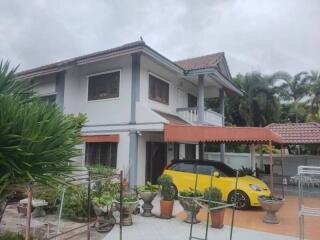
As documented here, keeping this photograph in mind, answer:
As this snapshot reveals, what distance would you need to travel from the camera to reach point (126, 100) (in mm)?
14477

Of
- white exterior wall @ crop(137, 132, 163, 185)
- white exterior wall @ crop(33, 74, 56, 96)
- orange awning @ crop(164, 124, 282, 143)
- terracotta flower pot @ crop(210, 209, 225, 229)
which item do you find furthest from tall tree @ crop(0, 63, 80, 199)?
white exterior wall @ crop(33, 74, 56, 96)

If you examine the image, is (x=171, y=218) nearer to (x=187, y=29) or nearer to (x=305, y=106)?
(x=187, y=29)

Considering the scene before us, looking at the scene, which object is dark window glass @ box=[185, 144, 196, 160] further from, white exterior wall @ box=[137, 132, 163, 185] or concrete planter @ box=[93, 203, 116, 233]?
concrete planter @ box=[93, 203, 116, 233]

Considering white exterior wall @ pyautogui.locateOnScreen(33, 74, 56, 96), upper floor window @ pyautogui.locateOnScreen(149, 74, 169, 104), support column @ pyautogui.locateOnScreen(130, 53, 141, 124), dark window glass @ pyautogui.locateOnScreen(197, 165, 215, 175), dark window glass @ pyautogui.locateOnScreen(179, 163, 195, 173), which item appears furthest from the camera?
white exterior wall @ pyautogui.locateOnScreen(33, 74, 56, 96)

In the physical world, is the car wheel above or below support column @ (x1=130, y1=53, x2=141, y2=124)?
below

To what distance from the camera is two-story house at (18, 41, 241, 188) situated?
552 inches

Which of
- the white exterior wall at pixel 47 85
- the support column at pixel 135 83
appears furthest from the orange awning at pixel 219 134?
the white exterior wall at pixel 47 85

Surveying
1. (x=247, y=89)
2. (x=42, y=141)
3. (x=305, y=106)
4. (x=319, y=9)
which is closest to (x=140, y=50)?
(x=319, y=9)

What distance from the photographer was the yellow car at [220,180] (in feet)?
37.8

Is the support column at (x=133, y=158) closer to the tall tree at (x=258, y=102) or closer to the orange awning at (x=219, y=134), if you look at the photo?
the orange awning at (x=219, y=134)

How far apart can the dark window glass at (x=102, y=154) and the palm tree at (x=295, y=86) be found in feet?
88.1

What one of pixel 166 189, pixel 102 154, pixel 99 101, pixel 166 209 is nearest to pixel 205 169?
pixel 166 189

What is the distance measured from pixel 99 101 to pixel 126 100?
179 centimetres

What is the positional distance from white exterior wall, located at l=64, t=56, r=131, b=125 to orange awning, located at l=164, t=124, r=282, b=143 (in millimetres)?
2932
